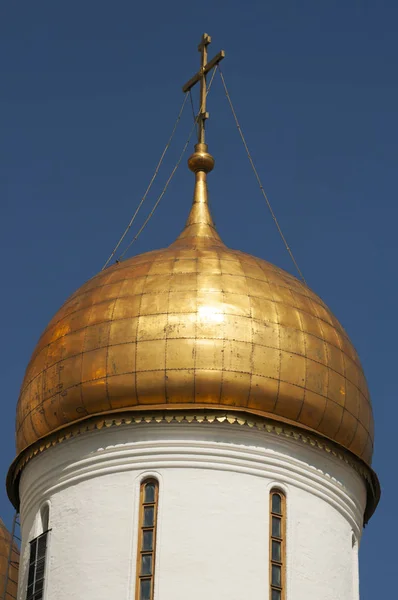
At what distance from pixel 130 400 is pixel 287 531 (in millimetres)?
2089

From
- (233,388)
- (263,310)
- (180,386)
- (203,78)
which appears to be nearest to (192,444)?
(180,386)

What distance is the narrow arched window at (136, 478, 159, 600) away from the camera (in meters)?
18.0

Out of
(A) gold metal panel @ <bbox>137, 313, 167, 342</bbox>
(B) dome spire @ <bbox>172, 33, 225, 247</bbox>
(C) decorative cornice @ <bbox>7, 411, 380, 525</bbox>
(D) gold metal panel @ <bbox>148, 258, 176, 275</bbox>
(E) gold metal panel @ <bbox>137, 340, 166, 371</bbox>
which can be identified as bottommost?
(C) decorative cornice @ <bbox>7, 411, 380, 525</bbox>

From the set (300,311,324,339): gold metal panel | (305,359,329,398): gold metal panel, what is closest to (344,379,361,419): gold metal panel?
(305,359,329,398): gold metal panel

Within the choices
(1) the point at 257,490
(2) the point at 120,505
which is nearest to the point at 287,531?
(1) the point at 257,490

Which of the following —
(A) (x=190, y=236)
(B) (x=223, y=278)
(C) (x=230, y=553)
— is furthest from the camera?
(A) (x=190, y=236)

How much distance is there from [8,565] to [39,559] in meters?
3.09

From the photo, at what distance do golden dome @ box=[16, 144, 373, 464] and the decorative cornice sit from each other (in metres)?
0.08

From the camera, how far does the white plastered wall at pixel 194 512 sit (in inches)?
712

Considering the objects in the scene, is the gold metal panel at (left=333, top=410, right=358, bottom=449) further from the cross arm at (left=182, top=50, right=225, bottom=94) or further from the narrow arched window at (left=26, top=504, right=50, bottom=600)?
the cross arm at (left=182, top=50, right=225, bottom=94)

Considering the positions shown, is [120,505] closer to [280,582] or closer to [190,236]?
[280,582]

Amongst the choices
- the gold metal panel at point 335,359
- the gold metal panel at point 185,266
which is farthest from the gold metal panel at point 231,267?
the gold metal panel at point 335,359

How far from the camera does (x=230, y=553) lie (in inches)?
715

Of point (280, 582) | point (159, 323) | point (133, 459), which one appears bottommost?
point (280, 582)
